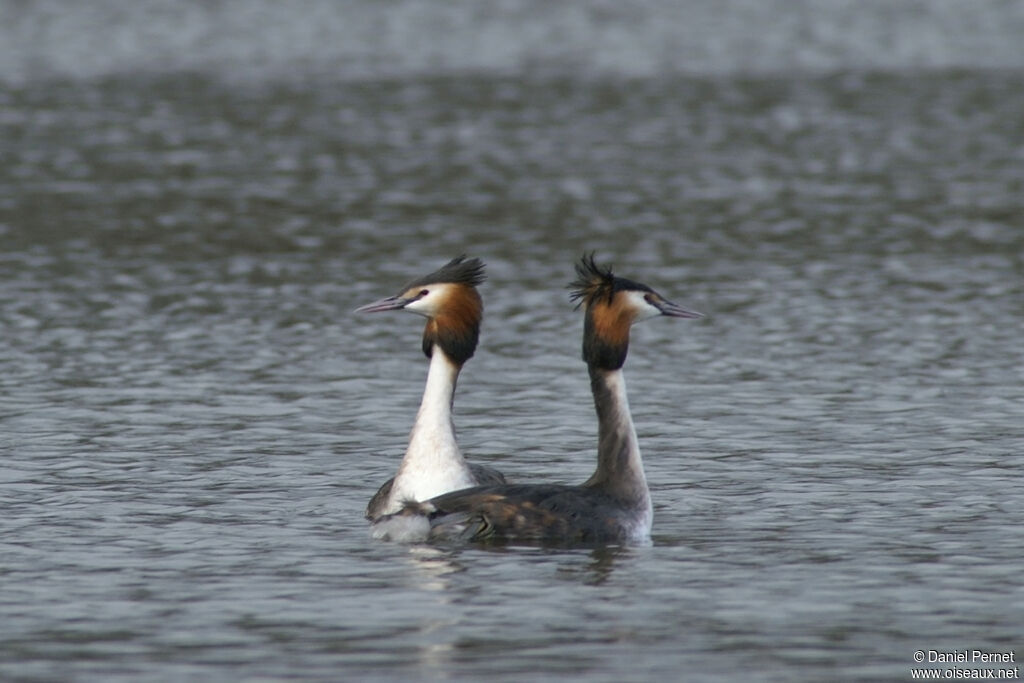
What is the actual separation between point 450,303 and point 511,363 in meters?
6.92

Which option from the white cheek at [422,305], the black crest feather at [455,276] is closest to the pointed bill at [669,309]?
the black crest feather at [455,276]

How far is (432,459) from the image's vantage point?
49.4ft

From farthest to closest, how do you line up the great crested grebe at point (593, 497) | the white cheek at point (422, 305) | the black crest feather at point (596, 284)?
the white cheek at point (422, 305) < the black crest feather at point (596, 284) < the great crested grebe at point (593, 497)

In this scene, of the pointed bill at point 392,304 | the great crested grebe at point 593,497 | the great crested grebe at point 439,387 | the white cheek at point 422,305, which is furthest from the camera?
the white cheek at point 422,305

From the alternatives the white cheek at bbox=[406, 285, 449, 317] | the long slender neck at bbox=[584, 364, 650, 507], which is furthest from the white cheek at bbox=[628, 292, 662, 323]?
the white cheek at bbox=[406, 285, 449, 317]

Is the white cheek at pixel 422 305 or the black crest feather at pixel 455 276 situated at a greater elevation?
the black crest feather at pixel 455 276

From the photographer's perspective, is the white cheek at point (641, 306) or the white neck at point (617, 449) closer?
the white neck at point (617, 449)

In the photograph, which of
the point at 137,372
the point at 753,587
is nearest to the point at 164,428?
the point at 137,372

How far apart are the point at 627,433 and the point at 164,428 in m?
5.85

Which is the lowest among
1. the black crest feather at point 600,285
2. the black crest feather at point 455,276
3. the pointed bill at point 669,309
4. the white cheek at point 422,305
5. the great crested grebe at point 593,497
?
the great crested grebe at point 593,497

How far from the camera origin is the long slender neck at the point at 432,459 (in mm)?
15039

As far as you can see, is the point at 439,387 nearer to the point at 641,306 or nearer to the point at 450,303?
the point at 450,303

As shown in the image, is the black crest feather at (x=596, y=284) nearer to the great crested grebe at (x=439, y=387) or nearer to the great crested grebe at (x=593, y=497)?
the great crested grebe at (x=593, y=497)

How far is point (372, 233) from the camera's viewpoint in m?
31.3
